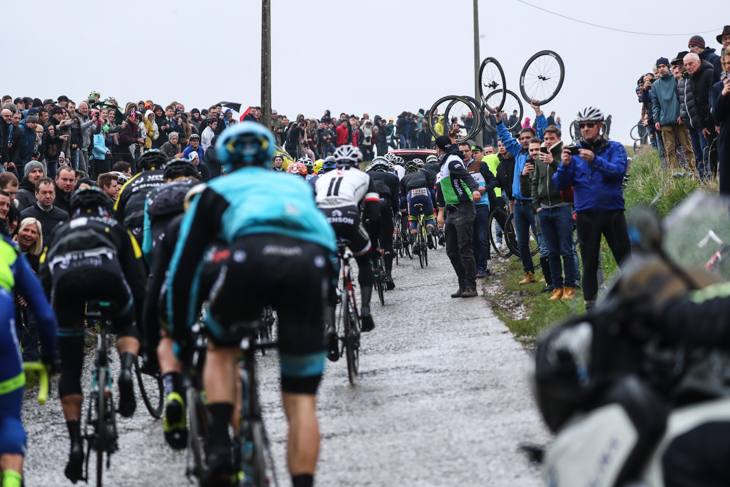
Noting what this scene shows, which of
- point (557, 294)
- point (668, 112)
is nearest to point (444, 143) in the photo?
point (557, 294)

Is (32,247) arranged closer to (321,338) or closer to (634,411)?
(321,338)

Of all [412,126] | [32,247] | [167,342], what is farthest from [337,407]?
[412,126]

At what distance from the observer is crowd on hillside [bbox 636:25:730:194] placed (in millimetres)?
9000

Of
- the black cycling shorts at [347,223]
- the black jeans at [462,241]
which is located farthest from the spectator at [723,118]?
the black jeans at [462,241]

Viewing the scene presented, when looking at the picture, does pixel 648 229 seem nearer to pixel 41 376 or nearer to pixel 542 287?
pixel 41 376

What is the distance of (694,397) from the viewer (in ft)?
7.79

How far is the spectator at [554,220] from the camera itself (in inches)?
444

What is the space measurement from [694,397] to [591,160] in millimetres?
6883

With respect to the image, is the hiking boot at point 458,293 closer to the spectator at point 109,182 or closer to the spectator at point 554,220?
the spectator at point 554,220

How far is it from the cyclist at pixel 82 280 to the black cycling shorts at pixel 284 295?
2433 millimetres

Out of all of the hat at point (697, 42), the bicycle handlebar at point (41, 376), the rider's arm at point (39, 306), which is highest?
the hat at point (697, 42)

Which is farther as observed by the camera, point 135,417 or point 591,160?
point 591,160

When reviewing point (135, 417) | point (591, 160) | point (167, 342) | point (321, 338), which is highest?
point (591, 160)

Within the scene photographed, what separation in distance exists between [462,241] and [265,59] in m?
8.04
